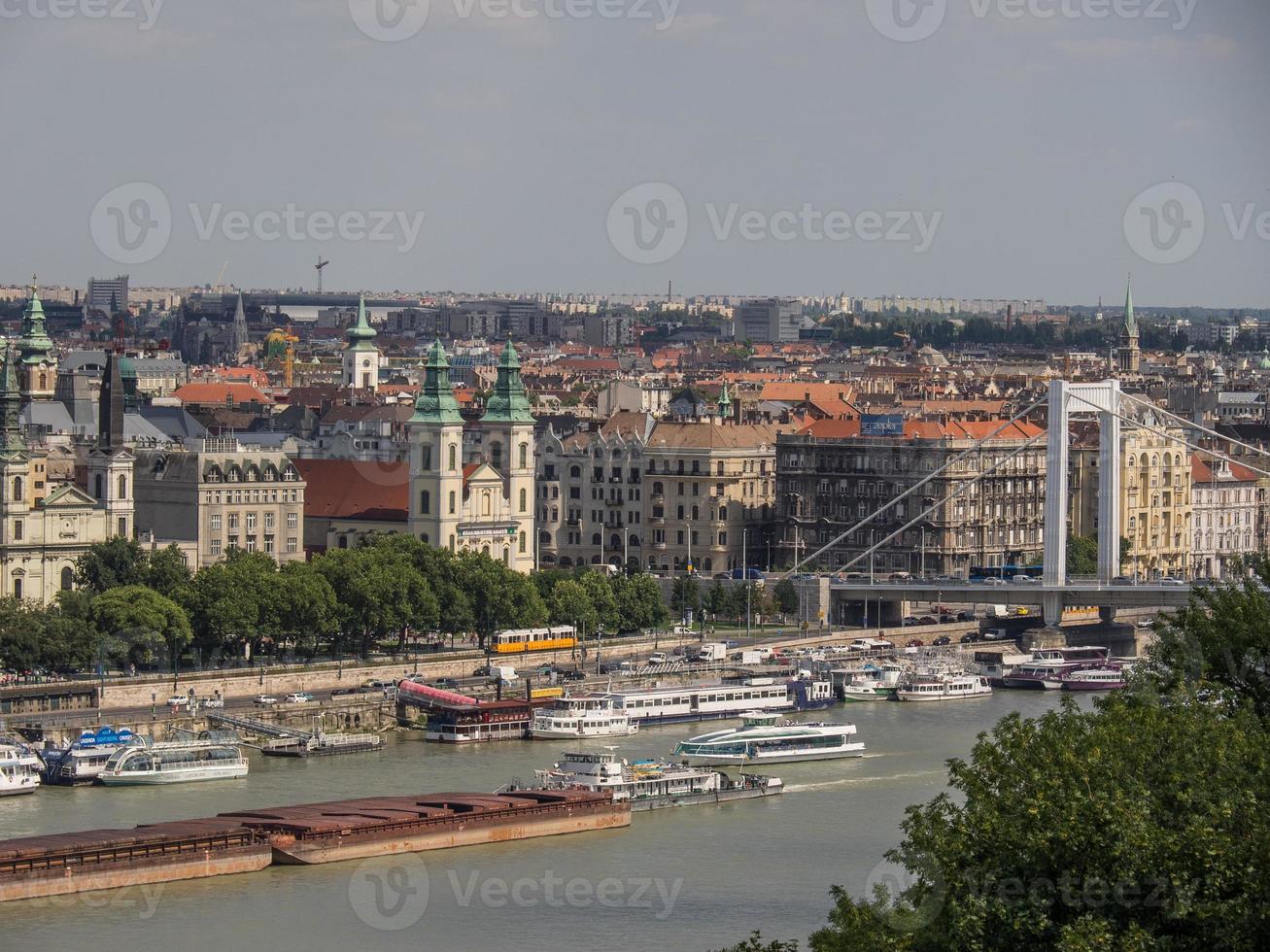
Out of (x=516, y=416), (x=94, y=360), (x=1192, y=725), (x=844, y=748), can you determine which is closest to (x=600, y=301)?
(x=94, y=360)

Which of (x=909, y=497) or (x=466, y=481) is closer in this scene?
(x=466, y=481)

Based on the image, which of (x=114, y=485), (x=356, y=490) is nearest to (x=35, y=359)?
(x=356, y=490)

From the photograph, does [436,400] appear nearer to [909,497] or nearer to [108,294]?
[909,497]

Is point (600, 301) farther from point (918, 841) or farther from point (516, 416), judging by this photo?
point (918, 841)

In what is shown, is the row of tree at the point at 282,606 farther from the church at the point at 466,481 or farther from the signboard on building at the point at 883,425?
the signboard on building at the point at 883,425

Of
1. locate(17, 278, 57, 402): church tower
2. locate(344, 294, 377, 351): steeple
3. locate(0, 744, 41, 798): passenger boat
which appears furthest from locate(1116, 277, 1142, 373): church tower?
locate(0, 744, 41, 798): passenger boat

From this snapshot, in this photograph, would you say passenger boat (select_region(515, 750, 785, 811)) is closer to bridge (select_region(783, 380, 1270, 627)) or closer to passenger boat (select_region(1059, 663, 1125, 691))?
passenger boat (select_region(1059, 663, 1125, 691))
